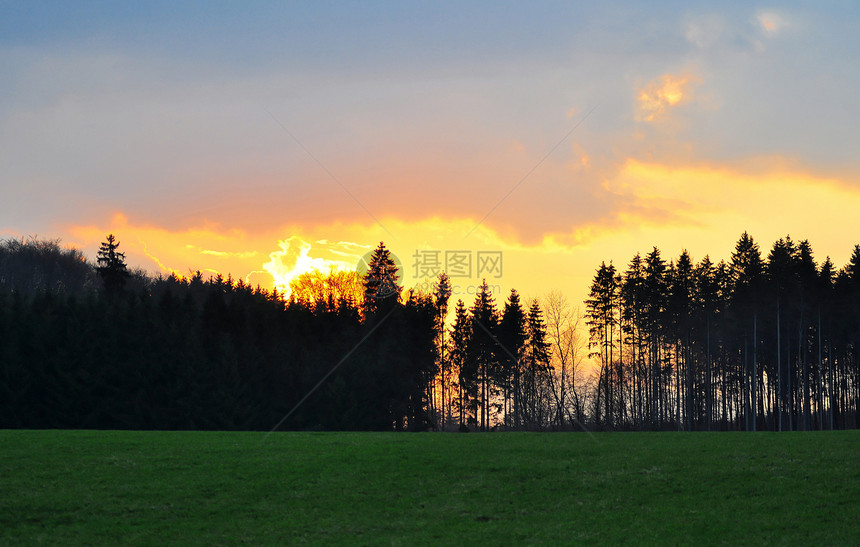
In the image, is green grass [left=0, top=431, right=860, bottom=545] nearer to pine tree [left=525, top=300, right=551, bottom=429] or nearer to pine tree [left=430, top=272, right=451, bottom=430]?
pine tree [left=525, top=300, right=551, bottom=429]

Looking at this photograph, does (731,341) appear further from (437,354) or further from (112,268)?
(112,268)

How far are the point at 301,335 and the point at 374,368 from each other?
1068 cm

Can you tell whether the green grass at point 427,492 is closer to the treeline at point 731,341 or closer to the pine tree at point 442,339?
the treeline at point 731,341

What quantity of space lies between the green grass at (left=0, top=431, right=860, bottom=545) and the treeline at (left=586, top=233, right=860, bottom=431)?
165ft

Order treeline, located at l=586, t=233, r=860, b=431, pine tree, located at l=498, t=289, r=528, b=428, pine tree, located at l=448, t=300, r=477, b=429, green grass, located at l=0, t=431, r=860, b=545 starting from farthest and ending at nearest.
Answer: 1. pine tree, located at l=448, t=300, r=477, b=429
2. pine tree, located at l=498, t=289, r=528, b=428
3. treeline, located at l=586, t=233, r=860, b=431
4. green grass, located at l=0, t=431, r=860, b=545

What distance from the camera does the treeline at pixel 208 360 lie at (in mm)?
66750

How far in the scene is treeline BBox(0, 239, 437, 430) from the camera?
219ft

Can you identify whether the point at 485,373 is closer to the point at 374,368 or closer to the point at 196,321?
the point at 374,368

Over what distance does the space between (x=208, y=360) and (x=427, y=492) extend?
53.0 meters

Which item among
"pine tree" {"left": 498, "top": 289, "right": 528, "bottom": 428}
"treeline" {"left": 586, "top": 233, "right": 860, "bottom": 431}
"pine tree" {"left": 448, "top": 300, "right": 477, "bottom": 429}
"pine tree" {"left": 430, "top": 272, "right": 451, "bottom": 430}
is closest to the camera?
"treeline" {"left": 586, "top": 233, "right": 860, "bottom": 431}

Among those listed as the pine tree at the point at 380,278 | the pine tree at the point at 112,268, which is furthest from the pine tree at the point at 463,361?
the pine tree at the point at 112,268

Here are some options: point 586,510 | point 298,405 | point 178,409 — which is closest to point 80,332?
point 178,409

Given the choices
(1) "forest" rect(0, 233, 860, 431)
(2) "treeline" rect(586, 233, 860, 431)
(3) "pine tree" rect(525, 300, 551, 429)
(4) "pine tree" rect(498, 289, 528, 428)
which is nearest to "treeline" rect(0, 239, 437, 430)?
(1) "forest" rect(0, 233, 860, 431)

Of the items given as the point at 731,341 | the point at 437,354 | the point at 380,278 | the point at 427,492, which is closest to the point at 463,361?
the point at 437,354
